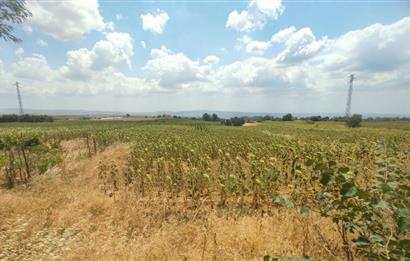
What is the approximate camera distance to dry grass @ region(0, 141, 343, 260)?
3932mm

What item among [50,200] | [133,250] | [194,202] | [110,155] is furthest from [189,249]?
[110,155]

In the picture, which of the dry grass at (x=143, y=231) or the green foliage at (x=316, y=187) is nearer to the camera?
the green foliage at (x=316, y=187)

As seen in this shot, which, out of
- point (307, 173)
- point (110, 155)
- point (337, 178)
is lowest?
point (110, 155)

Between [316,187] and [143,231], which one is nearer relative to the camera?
[143,231]

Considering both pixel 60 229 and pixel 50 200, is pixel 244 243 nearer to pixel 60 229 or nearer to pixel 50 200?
pixel 60 229

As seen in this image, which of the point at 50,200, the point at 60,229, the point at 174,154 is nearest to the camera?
the point at 60,229

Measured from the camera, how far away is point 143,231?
4.99m

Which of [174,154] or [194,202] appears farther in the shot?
[174,154]

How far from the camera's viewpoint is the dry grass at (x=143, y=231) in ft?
12.9

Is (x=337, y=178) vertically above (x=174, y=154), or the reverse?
(x=337, y=178)

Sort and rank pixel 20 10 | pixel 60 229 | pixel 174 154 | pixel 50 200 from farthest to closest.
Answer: pixel 174 154, pixel 50 200, pixel 20 10, pixel 60 229

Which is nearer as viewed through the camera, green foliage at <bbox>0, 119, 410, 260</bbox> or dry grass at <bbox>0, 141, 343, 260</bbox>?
green foliage at <bbox>0, 119, 410, 260</bbox>

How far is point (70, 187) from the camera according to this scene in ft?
26.6

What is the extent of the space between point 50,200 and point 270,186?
5598mm
